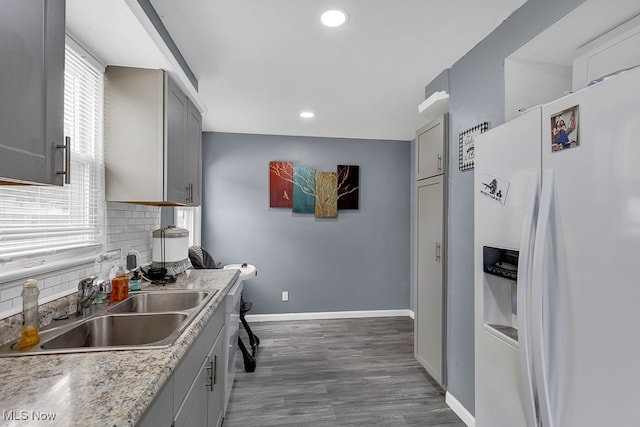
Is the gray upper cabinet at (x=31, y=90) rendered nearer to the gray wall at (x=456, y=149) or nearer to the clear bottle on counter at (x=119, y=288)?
the clear bottle on counter at (x=119, y=288)

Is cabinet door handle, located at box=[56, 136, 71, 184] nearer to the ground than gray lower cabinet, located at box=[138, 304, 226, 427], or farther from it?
farther from it

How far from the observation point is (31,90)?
835 mm

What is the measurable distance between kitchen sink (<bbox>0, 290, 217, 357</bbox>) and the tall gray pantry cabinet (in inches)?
67.2

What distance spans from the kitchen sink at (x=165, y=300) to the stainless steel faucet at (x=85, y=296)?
0.92 ft

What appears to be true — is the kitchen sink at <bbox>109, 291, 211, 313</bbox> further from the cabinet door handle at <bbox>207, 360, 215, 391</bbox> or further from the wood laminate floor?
the wood laminate floor

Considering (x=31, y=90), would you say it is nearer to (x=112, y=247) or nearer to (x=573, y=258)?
(x=112, y=247)

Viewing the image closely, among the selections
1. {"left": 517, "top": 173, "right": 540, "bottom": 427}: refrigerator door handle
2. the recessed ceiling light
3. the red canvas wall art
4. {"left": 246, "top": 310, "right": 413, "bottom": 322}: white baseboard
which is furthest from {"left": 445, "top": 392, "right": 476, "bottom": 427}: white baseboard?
the red canvas wall art

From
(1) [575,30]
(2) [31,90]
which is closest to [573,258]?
(1) [575,30]

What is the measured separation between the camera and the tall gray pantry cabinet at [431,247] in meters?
2.31

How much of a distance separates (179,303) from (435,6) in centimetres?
220

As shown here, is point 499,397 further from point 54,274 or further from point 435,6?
point 54,274

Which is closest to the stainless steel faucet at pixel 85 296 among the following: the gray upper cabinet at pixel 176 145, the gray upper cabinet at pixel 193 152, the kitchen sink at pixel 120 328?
the kitchen sink at pixel 120 328

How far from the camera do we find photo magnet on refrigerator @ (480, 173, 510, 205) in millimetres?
1247

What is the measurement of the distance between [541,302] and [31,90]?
164 centimetres
